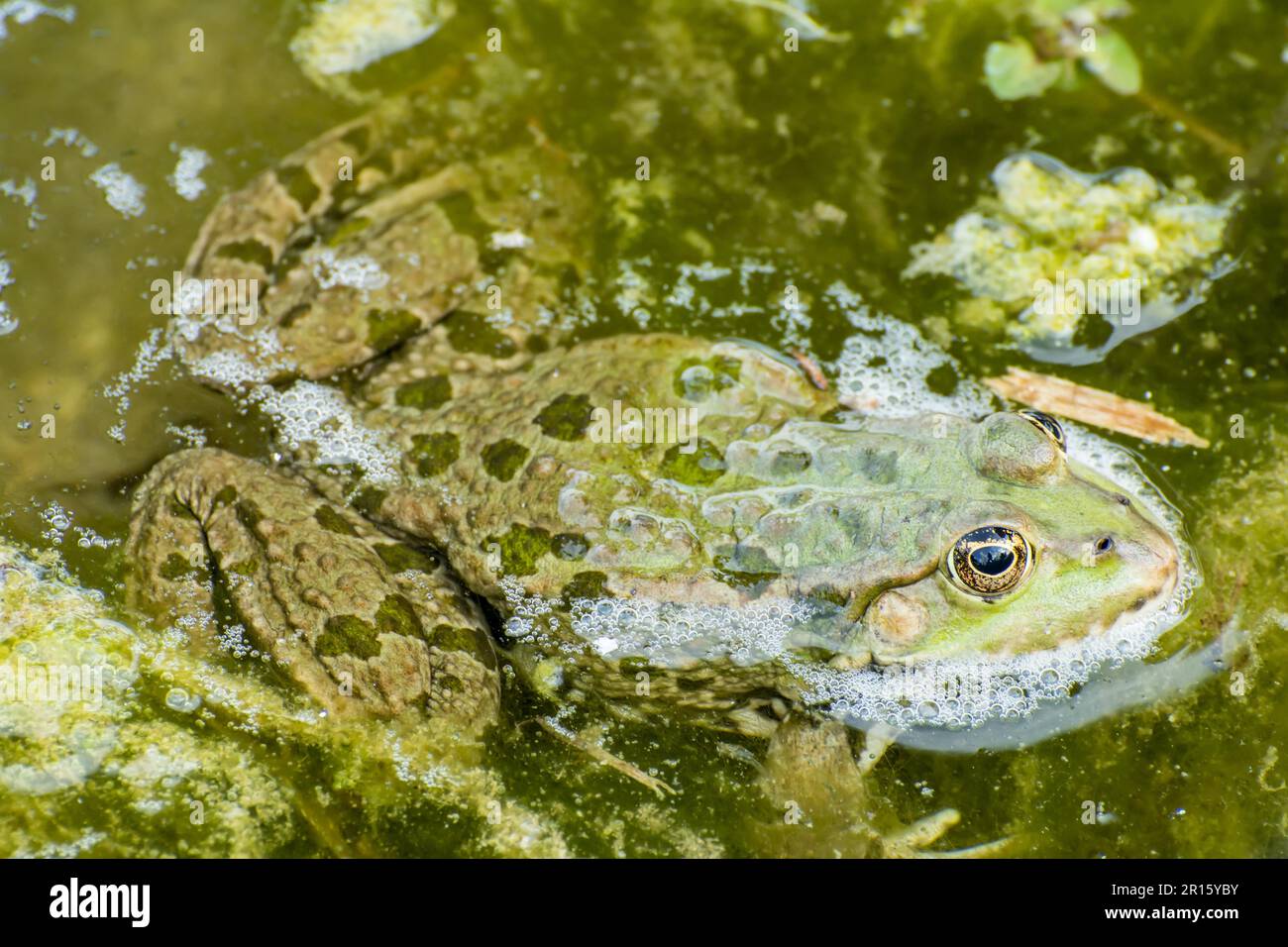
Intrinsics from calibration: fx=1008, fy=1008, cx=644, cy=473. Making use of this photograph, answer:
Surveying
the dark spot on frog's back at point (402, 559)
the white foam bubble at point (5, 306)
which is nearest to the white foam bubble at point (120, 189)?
the white foam bubble at point (5, 306)

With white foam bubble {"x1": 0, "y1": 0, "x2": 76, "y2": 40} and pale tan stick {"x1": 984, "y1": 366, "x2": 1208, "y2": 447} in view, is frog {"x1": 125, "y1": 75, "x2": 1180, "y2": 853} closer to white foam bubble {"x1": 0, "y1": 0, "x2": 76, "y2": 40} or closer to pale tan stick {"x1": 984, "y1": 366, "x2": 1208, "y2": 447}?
pale tan stick {"x1": 984, "y1": 366, "x2": 1208, "y2": 447}

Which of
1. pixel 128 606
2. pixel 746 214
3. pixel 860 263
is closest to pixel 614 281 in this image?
pixel 746 214

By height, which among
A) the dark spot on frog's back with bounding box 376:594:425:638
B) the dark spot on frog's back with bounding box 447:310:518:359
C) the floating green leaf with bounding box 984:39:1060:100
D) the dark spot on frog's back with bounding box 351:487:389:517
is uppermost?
the floating green leaf with bounding box 984:39:1060:100

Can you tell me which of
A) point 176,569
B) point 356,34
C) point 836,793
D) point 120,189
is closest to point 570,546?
point 836,793

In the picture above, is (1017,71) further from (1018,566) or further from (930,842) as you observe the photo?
(930,842)

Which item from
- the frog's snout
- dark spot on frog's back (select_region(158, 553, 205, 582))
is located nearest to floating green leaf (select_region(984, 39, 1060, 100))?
the frog's snout
